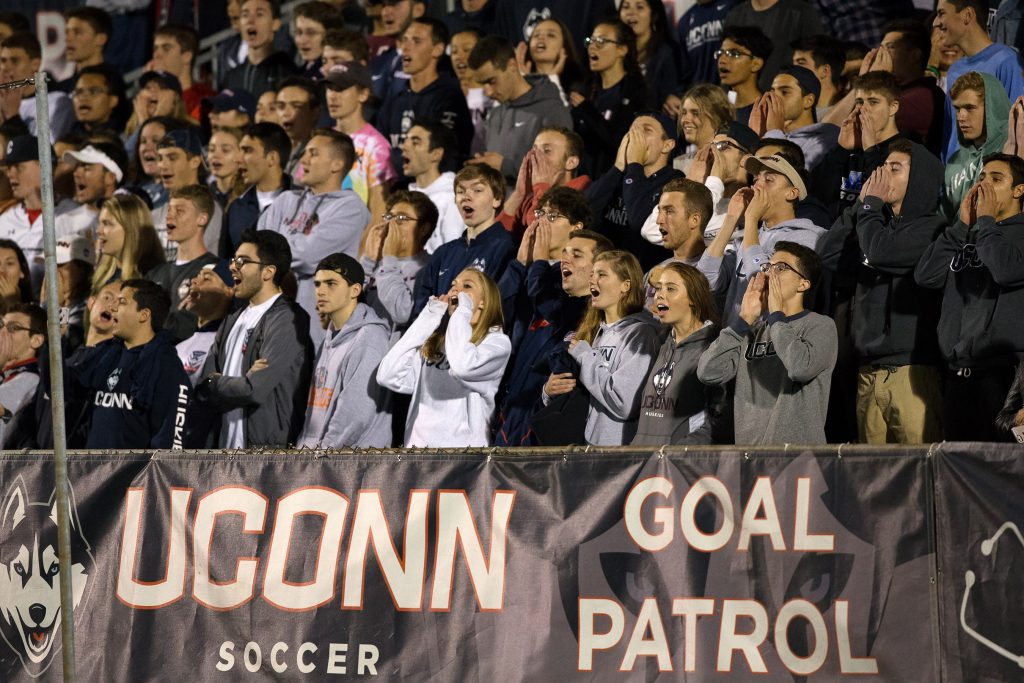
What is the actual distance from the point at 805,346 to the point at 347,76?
5758mm

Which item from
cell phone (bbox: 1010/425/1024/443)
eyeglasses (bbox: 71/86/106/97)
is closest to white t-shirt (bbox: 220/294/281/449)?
cell phone (bbox: 1010/425/1024/443)

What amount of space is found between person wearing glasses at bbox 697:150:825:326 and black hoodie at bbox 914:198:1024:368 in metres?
0.96

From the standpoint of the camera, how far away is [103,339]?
10.2 meters

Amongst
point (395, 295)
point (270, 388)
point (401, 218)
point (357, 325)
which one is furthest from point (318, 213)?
point (270, 388)

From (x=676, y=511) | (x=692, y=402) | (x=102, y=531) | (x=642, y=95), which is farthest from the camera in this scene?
(x=642, y=95)

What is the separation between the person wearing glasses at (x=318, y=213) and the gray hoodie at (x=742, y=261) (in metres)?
3.04

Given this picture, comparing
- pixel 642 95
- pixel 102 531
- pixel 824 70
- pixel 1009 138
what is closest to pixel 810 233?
pixel 1009 138

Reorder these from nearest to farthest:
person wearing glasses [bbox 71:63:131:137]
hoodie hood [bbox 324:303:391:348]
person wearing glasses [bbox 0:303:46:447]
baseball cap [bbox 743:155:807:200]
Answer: baseball cap [bbox 743:155:807:200]
hoodie hood [bbox 324:303:391:348]
person wearing glasses [bbox 0:303:46:447]
person wearing glasses [bbox 71:63:131:137]

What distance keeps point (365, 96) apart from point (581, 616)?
22.2 ft

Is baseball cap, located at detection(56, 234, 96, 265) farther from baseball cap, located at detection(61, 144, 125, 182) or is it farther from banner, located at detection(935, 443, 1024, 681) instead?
banner, located at detection(935, 443, 1024, 681)

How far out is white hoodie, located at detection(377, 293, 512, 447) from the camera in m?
8.55

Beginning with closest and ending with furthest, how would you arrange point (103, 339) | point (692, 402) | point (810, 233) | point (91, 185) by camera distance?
point (692, 402), point (810, 233), point (103, 339), point (91, 185)

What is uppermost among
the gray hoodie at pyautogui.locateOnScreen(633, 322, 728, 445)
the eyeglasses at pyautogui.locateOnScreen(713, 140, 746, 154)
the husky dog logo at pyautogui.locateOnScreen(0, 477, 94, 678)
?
the eyeglasses at pyautogui.locateOnScreen(713, 140, 746, 154)

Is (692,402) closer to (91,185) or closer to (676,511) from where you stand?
(676,511)
